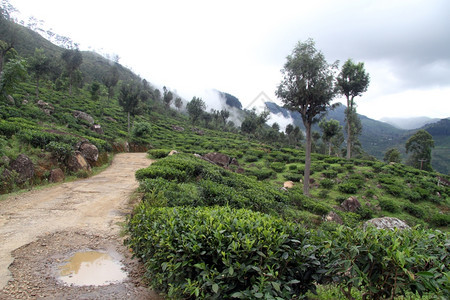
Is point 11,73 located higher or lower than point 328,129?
higher

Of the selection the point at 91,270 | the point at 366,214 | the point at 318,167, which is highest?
the point at 91,270

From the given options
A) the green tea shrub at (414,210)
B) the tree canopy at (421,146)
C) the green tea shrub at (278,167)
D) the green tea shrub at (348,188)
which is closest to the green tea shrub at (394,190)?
the green tea shrub at (414,210)

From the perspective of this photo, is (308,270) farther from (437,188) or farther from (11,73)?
(437,188)

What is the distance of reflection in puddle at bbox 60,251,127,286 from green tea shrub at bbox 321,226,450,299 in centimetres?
300

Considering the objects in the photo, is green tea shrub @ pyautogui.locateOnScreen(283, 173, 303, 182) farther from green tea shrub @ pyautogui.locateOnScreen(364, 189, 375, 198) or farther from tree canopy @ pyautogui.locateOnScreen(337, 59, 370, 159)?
tree canopy @ pyautogui.locateOnScreen(337, 59, 370, 159)

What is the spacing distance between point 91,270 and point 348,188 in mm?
16809

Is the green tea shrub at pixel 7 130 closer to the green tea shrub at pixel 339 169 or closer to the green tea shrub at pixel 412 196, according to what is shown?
the green tea shrub at pixel 339 169

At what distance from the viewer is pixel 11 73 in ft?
35.0

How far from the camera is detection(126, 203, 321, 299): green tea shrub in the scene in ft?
7.41

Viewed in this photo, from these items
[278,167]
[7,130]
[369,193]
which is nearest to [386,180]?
[369,193]

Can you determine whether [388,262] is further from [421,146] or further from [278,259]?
[421,146]

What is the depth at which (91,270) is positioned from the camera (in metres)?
3.65

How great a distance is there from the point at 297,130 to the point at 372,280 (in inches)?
2116

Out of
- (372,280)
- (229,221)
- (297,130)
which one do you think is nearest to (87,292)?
(229,221)
